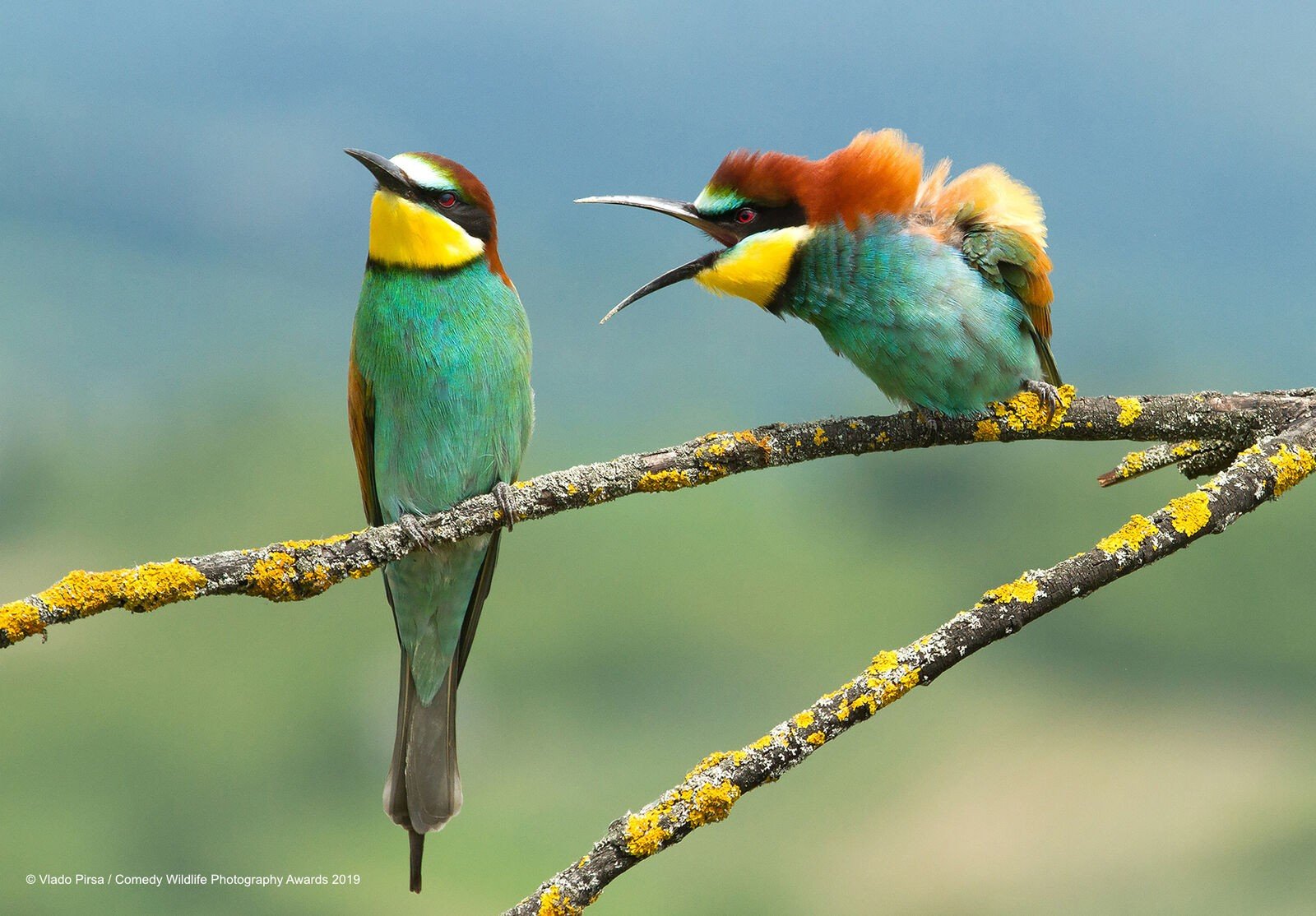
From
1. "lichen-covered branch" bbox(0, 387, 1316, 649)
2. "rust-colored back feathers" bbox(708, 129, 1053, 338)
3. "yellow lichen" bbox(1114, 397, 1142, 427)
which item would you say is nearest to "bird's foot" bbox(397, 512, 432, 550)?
"lichen-covered branch" bbox(0, 387, 1316, 649)

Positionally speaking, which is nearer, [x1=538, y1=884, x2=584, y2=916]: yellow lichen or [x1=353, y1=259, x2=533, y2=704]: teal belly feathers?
[x1=538, y1=884, x2=584, y2=916]: yellow lichen

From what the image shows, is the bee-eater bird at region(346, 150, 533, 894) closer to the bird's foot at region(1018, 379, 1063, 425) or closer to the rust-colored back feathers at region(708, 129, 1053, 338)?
the rust-colored back feathers at region(708, 129, 1053, 338)

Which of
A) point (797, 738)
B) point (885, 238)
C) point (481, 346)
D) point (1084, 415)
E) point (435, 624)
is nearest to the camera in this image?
point (797, 738)

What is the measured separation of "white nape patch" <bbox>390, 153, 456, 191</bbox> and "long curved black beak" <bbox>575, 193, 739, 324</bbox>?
0.28 meters

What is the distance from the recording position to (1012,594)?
1.21 metres

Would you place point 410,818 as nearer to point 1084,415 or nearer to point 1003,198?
point 1084,415

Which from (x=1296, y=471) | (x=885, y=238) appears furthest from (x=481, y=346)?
(x=1296, y=471)

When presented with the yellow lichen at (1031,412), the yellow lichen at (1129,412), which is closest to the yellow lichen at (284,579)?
the yellow lichen at (1031,412)

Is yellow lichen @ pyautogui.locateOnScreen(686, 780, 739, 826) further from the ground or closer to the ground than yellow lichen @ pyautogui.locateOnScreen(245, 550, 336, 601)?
closer to the ground

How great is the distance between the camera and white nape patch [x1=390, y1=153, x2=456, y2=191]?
1.81m

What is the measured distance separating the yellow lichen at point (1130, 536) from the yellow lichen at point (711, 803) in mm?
530

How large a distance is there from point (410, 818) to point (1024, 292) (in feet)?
4.36

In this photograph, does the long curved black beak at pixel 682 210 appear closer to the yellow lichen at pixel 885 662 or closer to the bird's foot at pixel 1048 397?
the bird's foot at pixel 1048 397

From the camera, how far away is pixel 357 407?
6.36 feet
